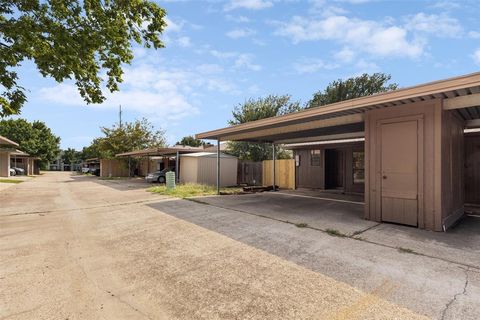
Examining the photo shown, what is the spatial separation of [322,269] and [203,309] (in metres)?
1.81

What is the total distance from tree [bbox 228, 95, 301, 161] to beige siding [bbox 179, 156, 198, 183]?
6012 millimetres

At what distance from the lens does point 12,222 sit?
22.4ft

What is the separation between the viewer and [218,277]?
11.4 feet

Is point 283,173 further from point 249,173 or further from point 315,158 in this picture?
point 249,173

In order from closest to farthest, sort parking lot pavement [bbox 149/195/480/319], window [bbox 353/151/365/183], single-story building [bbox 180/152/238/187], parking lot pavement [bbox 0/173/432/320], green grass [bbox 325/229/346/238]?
parking lot pavement [bbox 0/173/432/320], parking lot pavement [bbox 149/195/480/319], green grass [bbox 325/229/346/238], window [bbox 353/151/365/183], single-story building [bbox 180/152/238/187]

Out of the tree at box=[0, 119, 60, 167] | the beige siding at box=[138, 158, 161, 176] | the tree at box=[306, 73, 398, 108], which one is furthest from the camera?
the tree at box=[0, 119, 60, 167]

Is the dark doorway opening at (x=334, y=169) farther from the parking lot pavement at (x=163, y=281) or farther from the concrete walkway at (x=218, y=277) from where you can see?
the parking lot pavement at (x=163, y=281)

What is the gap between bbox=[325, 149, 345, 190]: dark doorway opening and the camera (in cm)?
1475

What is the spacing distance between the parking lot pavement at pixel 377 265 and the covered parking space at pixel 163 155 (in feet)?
40.7

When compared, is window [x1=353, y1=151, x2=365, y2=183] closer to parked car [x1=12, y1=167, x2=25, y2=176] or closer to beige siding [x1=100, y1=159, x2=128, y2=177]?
beige siding [x1=100, y1=159, x2=128, y2=177]

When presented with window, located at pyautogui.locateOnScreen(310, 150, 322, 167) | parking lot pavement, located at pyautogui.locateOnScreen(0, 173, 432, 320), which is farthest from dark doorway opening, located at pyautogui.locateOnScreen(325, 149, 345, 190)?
parking lot pavement, located at pyautogui.locateOnScreen(0, 173, 432, 320)

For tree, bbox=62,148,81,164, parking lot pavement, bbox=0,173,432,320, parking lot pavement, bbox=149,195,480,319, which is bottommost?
parking lot pavement, bbox=0,173,432,320

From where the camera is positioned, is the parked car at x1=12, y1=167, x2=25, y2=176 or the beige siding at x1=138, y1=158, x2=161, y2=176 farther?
the parked car at x1=12, y1=167, x2=25, y2=176

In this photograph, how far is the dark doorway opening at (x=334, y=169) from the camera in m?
14.8
